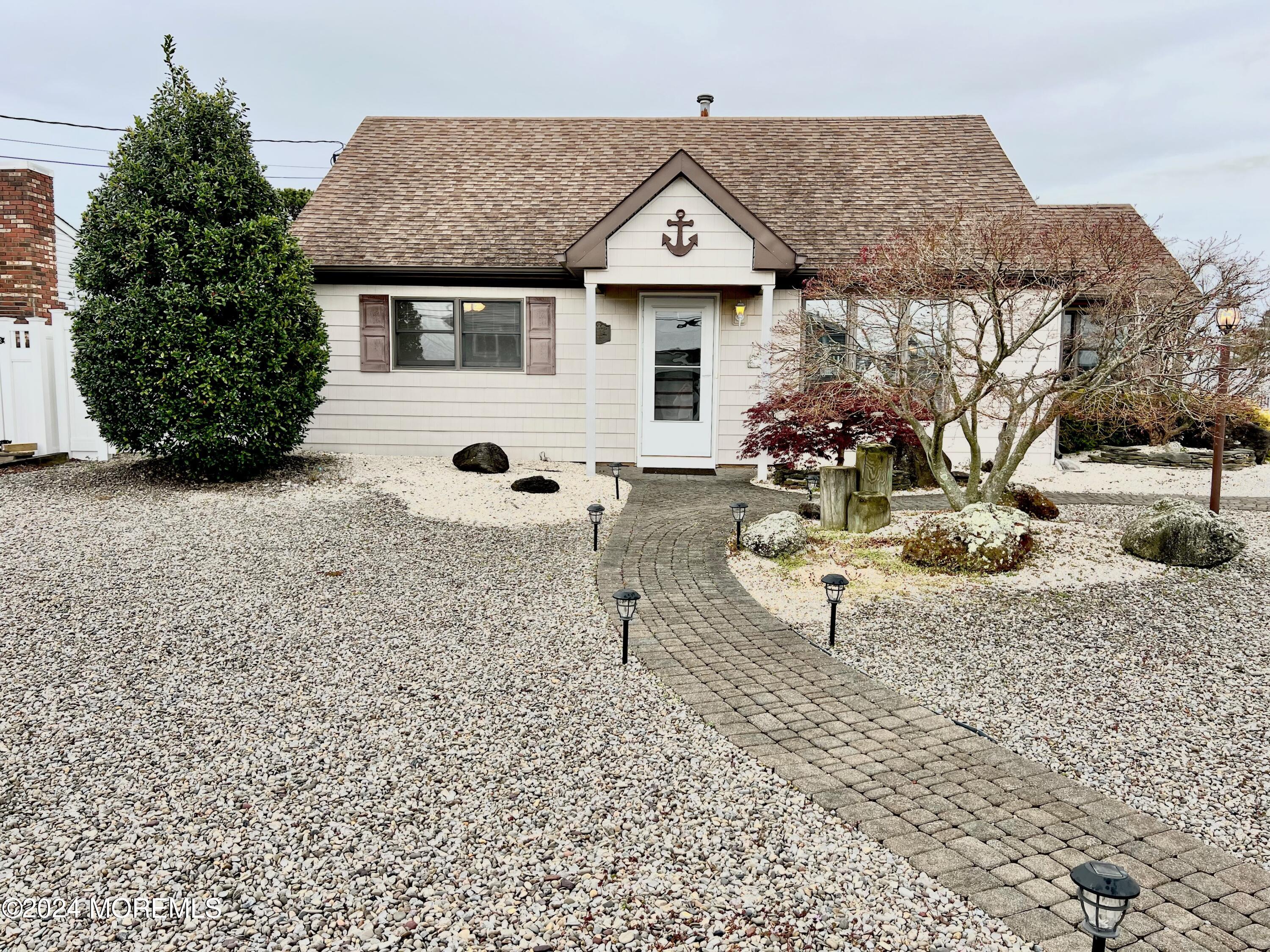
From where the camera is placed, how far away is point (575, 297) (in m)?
12.6

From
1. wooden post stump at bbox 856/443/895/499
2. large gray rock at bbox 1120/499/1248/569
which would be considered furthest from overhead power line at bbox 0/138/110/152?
large gray rock at bbox 1120/499/1248/569

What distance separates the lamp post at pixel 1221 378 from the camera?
8.02 meters

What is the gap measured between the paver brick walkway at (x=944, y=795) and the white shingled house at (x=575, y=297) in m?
6.45

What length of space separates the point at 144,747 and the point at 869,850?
11.6 feet

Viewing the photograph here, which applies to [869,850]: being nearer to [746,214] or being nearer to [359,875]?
[359,875]

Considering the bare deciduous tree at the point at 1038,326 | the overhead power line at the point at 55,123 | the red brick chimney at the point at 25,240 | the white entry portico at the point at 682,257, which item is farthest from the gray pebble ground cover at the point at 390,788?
the overhead power line at the point at 55,123

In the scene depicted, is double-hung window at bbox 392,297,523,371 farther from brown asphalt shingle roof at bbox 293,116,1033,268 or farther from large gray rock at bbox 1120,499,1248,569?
large gray rock at bbox 1120,499,1248,569

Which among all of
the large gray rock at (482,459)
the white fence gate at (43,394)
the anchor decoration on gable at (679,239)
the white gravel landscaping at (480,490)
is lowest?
the white gravel landscaping at (480,490)

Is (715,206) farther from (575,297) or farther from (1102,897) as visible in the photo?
(1102,897)

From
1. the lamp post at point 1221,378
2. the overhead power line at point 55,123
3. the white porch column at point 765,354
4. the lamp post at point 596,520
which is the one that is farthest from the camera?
the overhead power line at point 55,123

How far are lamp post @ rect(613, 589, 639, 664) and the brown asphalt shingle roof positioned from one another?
8388 mm

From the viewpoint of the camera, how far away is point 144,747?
4.05 metres

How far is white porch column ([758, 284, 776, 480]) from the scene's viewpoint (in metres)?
11.4

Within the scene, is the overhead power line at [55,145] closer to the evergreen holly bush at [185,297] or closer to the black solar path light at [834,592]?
the evergreen holly bush at [185,297]
